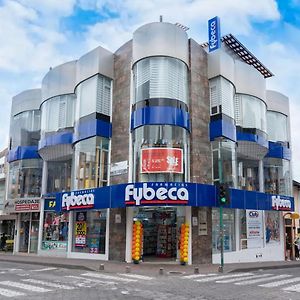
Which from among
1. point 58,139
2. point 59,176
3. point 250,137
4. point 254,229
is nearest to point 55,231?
point 59,176

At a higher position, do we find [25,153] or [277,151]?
[277,151]

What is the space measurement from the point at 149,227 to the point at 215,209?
4.19 meters

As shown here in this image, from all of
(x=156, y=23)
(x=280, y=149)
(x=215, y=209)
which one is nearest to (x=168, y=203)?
(x=215, y=209)

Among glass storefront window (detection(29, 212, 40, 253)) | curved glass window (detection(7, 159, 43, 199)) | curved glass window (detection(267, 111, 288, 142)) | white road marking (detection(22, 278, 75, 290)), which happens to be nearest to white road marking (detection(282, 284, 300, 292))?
white road marking (detection(22, 278, 75, 290))

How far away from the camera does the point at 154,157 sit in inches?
771

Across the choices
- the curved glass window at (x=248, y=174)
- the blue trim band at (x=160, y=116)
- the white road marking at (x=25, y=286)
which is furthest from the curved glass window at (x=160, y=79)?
the white road marking at (x=25, y=286)

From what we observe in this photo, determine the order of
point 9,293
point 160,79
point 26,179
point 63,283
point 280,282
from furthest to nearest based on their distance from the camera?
point 26,179 < point 160,79 < point 280,282 < point 63,283 < point 9,293

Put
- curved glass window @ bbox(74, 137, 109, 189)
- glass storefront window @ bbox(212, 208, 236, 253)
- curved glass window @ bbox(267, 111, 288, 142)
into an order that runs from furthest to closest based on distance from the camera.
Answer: curved glass window @ bbox(267, 111, 288, 142), curved glass window @ bbox(74, 137, 109, 189), glass storefront window @ bbox(212, 208, 236, 253)

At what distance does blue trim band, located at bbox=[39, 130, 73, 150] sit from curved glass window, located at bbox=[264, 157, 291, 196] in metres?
14.0

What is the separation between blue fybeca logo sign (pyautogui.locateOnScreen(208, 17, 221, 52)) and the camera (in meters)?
23.0

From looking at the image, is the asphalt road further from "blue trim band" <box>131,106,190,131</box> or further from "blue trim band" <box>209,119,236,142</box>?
"blue trim band" <box>209,119,236,142</box>

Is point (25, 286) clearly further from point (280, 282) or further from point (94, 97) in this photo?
point (94, 97)

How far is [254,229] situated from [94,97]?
12.8m

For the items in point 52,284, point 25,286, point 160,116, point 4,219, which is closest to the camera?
point 25,286
